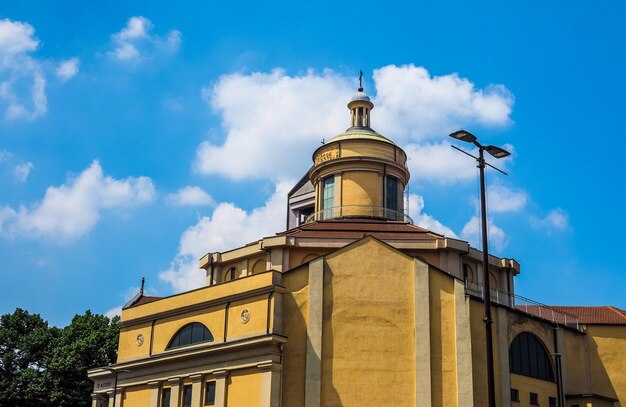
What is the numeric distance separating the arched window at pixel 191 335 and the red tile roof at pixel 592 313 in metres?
19.2

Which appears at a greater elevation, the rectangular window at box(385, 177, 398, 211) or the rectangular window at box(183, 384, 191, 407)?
the rectangular window at box(385, 177, 398, 211)

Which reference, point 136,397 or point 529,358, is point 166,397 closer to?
point 136,397

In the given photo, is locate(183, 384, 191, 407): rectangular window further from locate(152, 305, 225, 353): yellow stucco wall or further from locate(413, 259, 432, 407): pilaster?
locate(413, 259, 432, 407): pilaster

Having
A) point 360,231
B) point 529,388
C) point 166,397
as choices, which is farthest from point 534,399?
point 166,397

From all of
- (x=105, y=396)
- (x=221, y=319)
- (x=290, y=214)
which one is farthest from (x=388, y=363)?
(x=290, y=214)

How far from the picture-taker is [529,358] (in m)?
43.5

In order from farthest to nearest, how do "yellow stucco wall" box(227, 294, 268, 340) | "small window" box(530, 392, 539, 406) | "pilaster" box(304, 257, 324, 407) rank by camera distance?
"small window" box(530, 392, 539, 406) < "yellow stucco wall" box(227, 294, 268, 340) < "pilaster" box(304, 257, 324, 407)

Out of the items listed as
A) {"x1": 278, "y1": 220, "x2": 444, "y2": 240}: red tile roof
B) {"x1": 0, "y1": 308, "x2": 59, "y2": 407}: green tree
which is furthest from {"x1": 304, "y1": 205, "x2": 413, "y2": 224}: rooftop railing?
{"x1": 0, "y1": 308, "x2": 59, "y2": 407}: green tree

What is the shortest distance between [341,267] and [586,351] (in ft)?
55.2

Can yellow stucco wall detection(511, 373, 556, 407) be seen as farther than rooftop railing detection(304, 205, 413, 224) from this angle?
No

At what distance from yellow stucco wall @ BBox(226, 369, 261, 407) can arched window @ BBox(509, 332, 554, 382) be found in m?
13.3

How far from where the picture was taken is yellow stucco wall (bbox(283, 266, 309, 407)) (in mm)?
39344

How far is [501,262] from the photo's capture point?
50219 mm

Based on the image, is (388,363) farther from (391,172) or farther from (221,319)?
(391,172)
